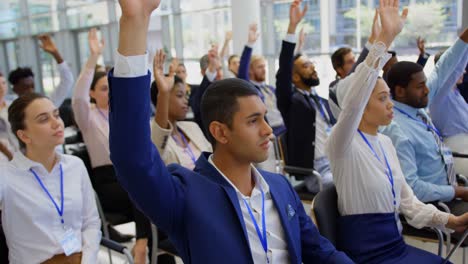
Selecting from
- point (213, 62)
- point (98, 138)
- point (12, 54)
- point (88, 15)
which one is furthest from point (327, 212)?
point (12, 54)

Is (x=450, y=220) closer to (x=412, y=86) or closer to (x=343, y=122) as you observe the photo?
(x=343, y=122)

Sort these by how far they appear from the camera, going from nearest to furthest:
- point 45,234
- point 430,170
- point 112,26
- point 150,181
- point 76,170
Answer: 1. point 150,181
2. point 45,234
3. point 76,170
4. point 430,170
5. point 112,26

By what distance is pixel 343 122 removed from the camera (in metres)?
1.82

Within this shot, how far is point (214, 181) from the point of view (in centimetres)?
125

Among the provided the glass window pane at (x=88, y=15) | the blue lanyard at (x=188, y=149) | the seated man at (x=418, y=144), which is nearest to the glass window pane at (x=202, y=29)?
the glass window pane at (x=88, y=15)

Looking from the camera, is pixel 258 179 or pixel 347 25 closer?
pixel 258 179

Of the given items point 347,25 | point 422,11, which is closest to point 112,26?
point 347,25

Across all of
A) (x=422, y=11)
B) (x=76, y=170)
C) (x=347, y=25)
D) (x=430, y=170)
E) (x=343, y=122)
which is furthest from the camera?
(x=347, y=25)

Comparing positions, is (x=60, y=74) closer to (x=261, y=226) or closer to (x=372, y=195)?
(x=372, y=195)

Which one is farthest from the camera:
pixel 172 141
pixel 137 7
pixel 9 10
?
pixel 9 10

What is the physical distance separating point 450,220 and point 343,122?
697 mm

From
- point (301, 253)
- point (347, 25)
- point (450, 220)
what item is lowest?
point (450, 220)

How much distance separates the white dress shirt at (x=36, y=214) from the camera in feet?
6.31

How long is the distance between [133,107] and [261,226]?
56 centimetres
